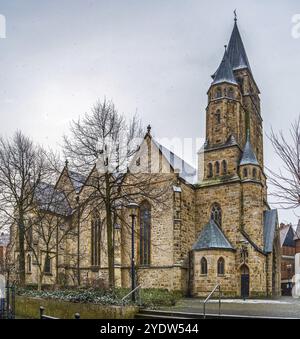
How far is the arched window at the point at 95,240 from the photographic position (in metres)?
33.9

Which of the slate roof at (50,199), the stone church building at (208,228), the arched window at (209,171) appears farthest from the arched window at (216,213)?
the slate roof at (50,199)

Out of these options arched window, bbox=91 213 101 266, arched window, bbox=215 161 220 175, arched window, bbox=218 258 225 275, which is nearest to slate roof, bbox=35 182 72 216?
arched window, bbox=91 213 101 266

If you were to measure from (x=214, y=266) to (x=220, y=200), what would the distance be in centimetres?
498

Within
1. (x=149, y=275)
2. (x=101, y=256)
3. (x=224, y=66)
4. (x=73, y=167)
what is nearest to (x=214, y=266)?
(x=149, y=275)

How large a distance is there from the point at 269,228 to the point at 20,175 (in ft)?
58.0

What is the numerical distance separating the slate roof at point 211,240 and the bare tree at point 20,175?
459 inches

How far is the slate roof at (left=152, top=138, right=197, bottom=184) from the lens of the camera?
32.5 meters

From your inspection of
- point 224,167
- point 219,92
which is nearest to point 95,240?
point 224,167

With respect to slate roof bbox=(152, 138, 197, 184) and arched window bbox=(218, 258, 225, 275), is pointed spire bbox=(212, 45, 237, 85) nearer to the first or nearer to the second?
slate roof bbox=(152, 138, 197, 184)

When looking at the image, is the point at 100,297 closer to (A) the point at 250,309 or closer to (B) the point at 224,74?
(A) the point at 250,309

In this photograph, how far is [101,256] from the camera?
3341 cm
